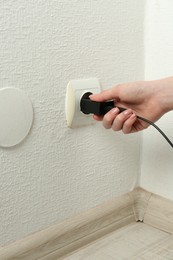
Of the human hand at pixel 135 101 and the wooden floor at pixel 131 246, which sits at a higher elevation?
the human hand at pixel 135 101

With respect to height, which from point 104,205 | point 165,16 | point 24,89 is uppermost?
point 165,16

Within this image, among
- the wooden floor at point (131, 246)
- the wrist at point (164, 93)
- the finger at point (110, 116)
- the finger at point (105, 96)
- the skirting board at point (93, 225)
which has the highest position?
the finger at point (105, 96)

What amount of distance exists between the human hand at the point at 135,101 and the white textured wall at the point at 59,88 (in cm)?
6

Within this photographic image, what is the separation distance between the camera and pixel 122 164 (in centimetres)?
71

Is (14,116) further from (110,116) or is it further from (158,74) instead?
(158,74)

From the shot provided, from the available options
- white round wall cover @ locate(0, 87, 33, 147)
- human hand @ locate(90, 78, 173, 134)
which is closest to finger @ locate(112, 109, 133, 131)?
human hand @ locate(90, 78, 173, 134)

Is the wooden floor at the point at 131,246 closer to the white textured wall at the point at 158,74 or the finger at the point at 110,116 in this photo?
the white textured wall at the point at 158,74

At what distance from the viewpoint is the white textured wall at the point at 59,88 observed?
518mm

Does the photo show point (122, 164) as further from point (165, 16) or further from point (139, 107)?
point (165, 16)

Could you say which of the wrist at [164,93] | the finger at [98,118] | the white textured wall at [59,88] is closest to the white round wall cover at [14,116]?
the white textured wall at [59,88]

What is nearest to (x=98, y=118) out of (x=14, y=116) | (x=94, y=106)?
(x=94, y=106)

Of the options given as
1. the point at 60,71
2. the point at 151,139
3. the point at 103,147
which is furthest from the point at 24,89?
the point at 151,139

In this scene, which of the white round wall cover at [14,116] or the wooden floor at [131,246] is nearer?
the white round wall cover at [14,116]

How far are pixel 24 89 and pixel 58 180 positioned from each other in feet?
0.56
